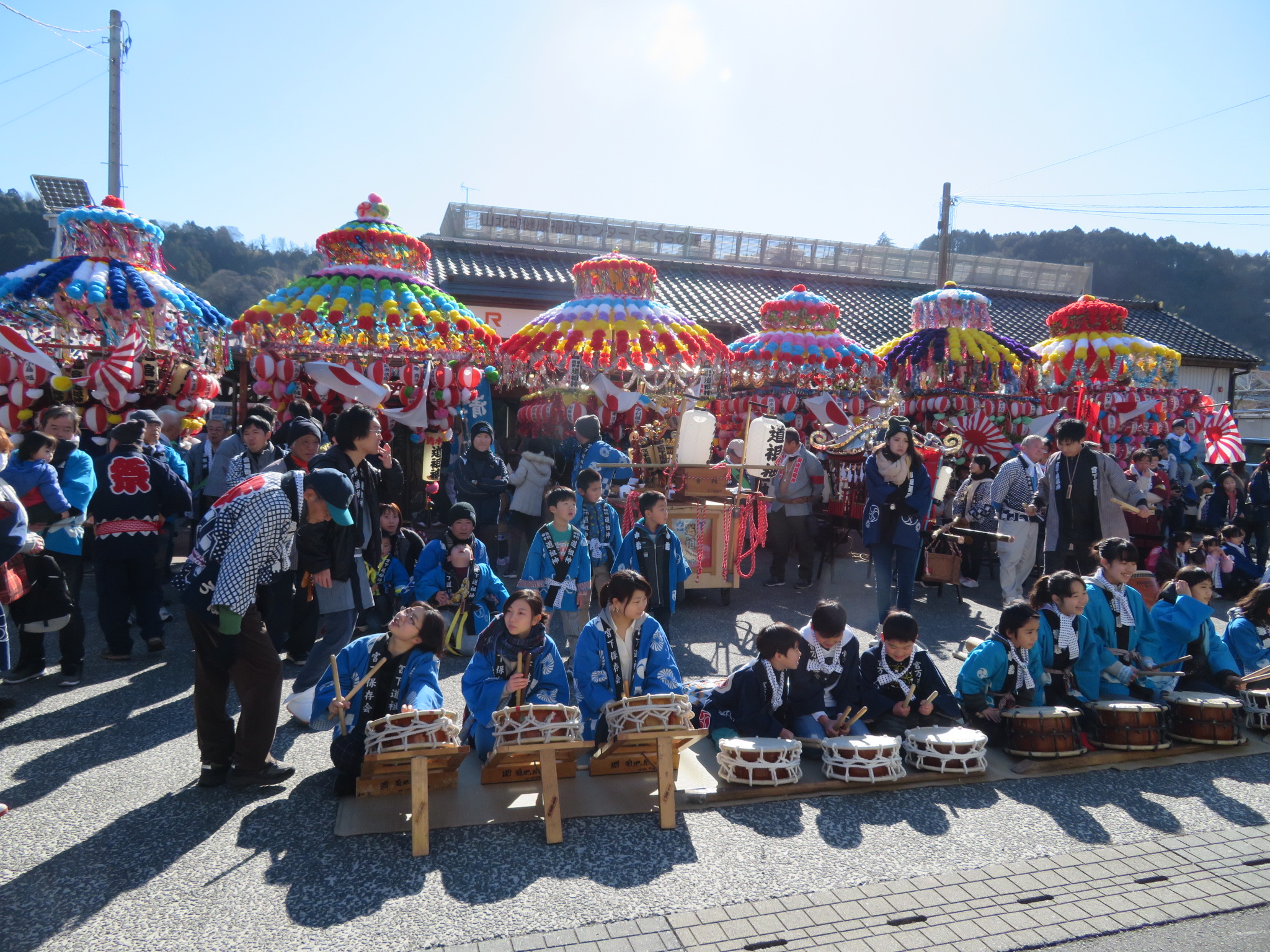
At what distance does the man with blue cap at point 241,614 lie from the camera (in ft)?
10.9

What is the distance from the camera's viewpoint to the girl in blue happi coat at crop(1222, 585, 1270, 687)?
493 centimetres

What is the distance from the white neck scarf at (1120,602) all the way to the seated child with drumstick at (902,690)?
134 centimetres

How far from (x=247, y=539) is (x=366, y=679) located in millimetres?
783

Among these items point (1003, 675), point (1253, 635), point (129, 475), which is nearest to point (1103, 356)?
point (1253, 635)

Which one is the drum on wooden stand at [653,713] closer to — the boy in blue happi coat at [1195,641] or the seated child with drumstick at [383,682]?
the seated child with drumstick at [383,682]

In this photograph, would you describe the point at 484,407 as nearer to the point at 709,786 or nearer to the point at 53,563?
the point at 53,563

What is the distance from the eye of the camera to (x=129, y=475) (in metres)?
5.10

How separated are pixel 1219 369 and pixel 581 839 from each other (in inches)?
807

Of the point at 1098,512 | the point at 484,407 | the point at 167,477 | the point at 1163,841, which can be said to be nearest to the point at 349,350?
the point at 484,407

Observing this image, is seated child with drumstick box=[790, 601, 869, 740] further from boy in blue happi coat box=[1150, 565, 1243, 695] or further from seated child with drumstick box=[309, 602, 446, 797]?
boy in blue happi coat box=[1150, 565, 1243, 695]

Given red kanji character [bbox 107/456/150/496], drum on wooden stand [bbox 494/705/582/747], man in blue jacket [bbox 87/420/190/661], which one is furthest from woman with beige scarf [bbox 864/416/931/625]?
red kanji character [bbox 107/456/150/496]

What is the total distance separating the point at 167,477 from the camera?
17.2ft

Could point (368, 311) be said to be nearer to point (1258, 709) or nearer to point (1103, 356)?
point (1258, 709)

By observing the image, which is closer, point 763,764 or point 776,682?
point 763,764
